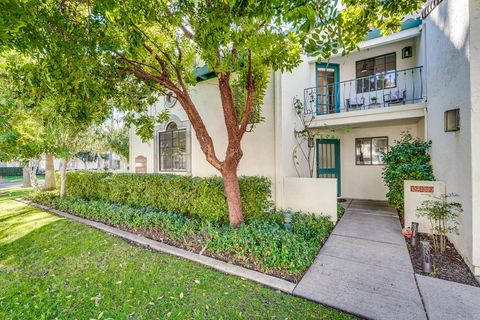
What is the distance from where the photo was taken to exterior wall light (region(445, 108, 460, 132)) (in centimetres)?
444

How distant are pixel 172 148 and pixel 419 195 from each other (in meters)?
8.73

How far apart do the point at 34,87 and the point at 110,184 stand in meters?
5.27

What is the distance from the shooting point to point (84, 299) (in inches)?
135

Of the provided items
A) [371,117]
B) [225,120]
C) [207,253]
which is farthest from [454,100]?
[207,253]

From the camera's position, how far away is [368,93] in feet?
29.7

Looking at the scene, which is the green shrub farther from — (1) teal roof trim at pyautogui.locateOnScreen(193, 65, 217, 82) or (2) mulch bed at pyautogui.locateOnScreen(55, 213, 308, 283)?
(1) teal roof trim at pyautogui.locateOnScreen(193, 65, 217, 82)

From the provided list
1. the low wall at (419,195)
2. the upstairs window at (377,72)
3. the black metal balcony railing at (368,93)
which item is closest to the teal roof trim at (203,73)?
the black metal balcony railing at (368,93)

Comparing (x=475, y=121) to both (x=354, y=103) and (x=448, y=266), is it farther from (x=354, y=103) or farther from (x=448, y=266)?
(x=354, y=103)

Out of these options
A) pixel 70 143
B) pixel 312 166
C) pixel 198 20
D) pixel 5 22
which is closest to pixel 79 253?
pixel 5 22

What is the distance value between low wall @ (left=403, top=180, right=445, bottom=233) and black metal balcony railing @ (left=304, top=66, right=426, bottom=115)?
12.0ft

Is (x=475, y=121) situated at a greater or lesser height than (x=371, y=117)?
lesser

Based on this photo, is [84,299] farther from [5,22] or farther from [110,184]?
[110,184]

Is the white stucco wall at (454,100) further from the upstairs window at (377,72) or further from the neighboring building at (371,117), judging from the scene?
the upstairs window at (377,72)

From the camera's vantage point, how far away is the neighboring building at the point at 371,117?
4098 millimetres
